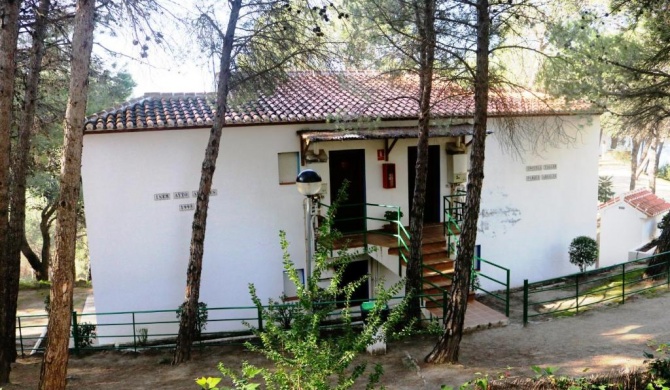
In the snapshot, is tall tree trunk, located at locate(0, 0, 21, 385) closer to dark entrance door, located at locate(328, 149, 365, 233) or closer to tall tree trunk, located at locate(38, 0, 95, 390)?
tall tree trunk, located at locate(38, 0, 95, 390)

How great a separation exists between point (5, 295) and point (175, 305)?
351 cm

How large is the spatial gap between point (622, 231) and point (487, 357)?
13.5m

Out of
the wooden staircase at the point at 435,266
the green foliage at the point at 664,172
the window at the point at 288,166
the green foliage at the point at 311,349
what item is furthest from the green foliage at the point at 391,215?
the green foliage at the point at 664,172

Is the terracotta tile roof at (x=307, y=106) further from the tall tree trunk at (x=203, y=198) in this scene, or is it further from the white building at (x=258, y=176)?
the tall tree trunk at (x=203, y=198)

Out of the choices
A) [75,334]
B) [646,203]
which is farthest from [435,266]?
[646,203]

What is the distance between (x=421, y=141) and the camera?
9.98m

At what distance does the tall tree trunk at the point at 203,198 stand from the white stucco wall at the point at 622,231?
1615cm

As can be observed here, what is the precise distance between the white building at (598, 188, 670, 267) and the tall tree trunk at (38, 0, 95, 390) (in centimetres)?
1818

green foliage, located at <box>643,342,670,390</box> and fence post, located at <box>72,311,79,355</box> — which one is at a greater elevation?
green foliage, located at <box>643,342,670,390</box>

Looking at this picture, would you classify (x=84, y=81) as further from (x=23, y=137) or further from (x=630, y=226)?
(x=630, y=226)

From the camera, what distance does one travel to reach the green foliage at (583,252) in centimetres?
1437

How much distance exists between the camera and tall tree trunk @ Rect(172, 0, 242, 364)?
357 inches

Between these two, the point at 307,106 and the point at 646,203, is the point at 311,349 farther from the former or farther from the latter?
Result: the point at 646,203

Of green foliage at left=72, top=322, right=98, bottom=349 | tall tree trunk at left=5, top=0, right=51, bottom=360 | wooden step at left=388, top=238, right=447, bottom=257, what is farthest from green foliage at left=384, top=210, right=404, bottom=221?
tall tree trunk at left=5, top=0, right=51, bottom=360
